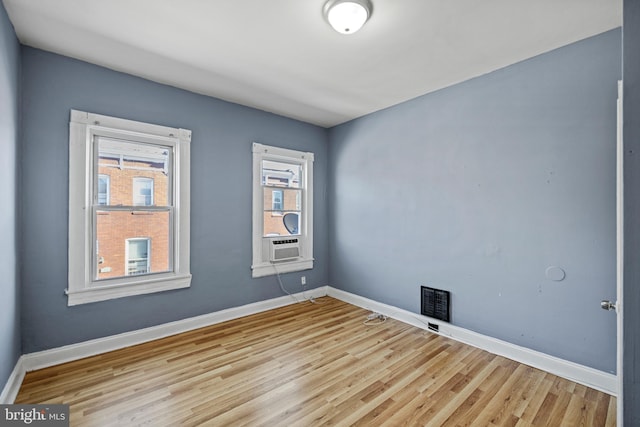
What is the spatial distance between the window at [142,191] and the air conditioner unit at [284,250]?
1.55 m

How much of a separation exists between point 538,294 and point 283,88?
3139mm

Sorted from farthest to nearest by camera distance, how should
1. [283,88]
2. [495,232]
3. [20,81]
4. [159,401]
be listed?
1. [283,88]
2. [495,232]
3. [20,81]
4. [159,401]

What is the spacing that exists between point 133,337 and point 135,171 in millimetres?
1641

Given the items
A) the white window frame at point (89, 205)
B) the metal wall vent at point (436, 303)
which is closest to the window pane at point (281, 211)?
the white window frame at point (89, 205)

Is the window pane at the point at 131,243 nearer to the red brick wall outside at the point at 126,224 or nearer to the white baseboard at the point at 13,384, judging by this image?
the red brick wall outside at the point at 126,224

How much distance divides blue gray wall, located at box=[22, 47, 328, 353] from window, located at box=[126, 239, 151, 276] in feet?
0.97

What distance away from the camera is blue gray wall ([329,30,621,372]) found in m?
2.13

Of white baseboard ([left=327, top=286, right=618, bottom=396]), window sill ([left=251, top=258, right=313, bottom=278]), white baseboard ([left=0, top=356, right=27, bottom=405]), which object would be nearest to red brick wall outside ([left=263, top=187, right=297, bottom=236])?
window sill ([left=251, top=258, right=313, bottom=278])

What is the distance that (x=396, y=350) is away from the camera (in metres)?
2.71

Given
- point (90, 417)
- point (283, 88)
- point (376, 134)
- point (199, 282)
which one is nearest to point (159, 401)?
point (90, 417)

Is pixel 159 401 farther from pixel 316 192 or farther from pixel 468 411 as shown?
pixel 316 192

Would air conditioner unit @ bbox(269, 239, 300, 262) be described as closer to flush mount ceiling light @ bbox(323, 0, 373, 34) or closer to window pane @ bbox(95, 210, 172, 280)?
window pane @ bbox(95, 210, 172, 280)

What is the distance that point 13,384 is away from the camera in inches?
78.9

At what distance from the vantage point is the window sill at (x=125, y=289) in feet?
8.22
